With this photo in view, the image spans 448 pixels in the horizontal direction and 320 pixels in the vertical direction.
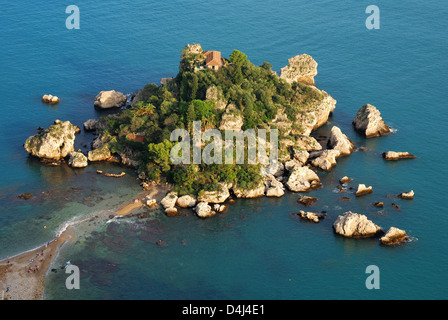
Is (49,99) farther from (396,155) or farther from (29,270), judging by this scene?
(396,155)

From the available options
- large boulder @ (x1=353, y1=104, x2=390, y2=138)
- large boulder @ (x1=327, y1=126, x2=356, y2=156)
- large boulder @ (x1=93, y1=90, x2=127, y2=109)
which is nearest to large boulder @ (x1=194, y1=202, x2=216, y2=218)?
large boulder @ (x1=327, y1=126, x2=356, y2=156)

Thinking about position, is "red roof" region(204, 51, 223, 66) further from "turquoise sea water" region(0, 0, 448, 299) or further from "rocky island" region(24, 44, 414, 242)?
"turquoise sea water" region(0, 0, 448, 299)

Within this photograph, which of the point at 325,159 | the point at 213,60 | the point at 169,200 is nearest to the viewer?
the point at 169,200

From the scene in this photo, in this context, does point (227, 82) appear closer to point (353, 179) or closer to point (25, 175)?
point (353, 179)

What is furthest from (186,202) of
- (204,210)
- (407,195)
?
(407,195)

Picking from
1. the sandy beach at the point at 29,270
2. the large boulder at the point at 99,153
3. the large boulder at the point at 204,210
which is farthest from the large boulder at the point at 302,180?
the sandy beach at the point at 29,270

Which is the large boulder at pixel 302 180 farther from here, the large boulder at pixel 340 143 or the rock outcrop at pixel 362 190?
the large boulder at pixel 340 143

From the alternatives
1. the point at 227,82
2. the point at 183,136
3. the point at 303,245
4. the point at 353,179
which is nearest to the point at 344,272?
the point at 303,245
